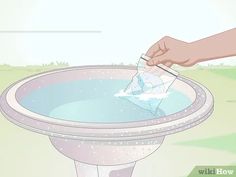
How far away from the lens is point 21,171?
1693 millimetres

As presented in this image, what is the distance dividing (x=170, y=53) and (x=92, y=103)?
0.25m

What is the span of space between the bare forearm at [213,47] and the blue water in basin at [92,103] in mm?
120

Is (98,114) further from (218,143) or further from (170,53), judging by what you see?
(218,143)

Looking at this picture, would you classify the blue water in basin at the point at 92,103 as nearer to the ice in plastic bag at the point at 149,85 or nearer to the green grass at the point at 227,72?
the ice in plastic bag at the point at 149,85

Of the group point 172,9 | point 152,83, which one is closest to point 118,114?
point 152,83

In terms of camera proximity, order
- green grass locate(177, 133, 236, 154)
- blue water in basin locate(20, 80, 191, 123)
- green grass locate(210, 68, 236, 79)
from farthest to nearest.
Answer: green grass locate(210, 68, 236, 79) < green grass locate(177, 133, 236, 154) < blue water in basin locate(20, 80, 191, 123)

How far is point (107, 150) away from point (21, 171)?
310mm

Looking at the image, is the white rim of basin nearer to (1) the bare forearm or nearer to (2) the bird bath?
(2) the bird bath

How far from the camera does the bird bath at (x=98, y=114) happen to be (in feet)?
4.55

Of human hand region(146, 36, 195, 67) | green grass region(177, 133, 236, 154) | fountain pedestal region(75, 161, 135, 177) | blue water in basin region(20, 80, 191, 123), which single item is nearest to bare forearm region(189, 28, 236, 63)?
human hand region(146, 36, 195, 67)

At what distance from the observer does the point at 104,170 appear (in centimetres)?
165

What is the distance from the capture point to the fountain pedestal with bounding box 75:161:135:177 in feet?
5.40

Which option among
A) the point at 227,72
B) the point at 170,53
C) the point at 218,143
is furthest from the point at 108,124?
the point at 227,72

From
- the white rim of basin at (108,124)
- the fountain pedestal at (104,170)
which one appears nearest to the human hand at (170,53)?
the white rim of basin at (108,124)
